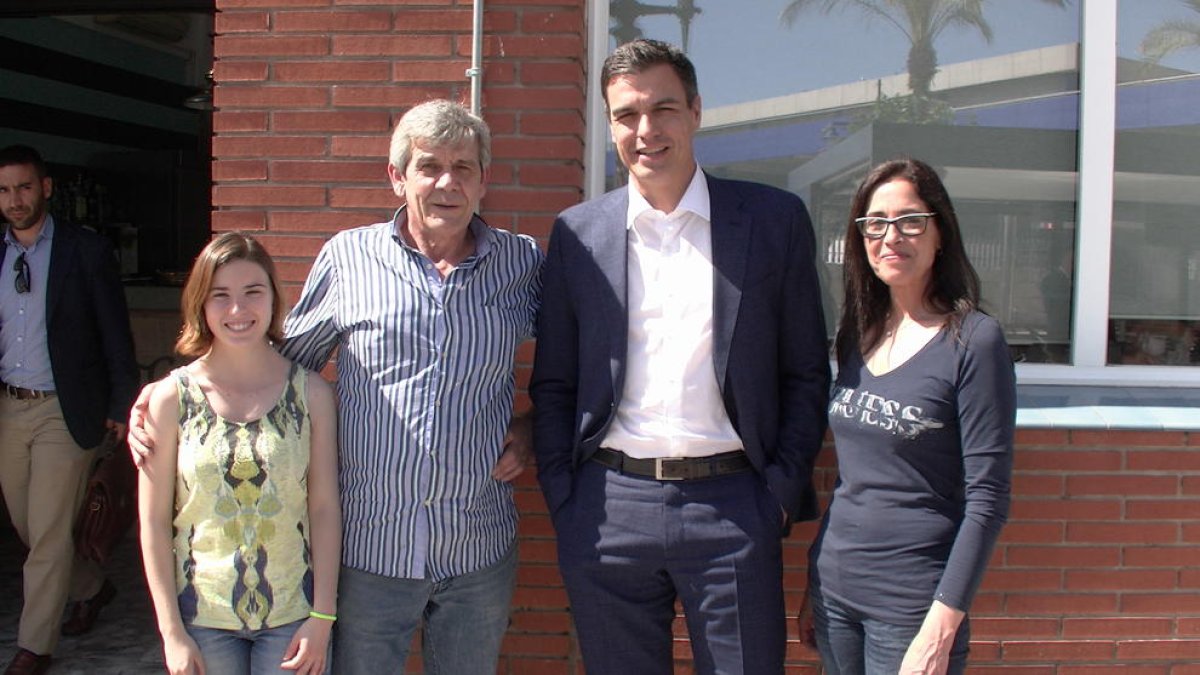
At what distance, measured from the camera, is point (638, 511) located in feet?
8.10

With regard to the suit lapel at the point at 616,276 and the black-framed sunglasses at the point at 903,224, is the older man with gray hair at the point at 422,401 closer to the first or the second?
the suit lapel at the point at 616,276

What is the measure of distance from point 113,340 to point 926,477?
333cm

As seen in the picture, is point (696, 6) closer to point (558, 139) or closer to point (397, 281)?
point (558, 139)

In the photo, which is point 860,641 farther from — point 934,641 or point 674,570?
point 674,570

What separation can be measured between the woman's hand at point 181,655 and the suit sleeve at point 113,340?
6.91 feet

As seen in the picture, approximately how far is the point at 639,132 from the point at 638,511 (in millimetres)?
908

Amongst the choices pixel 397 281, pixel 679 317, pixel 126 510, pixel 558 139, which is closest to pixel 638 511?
pixel 679 317

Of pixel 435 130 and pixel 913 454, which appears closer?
pixel 913 454

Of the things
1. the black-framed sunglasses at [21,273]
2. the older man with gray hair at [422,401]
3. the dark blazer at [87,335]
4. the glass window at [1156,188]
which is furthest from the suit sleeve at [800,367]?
the black-framed sunglasses at [21,273]

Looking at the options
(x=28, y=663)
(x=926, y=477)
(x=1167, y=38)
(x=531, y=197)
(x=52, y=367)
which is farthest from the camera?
(x=52, y=367)

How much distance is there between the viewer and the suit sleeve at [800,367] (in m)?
2.51

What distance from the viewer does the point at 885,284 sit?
253 cm

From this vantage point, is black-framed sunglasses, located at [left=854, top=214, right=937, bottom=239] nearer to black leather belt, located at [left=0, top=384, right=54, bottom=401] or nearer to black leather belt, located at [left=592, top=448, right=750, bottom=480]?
black leather belt, located at [left=592, top=448, right=750, bottom=480]

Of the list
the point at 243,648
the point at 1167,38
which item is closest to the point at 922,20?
the point at 1167,38
